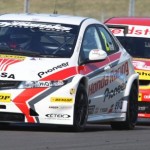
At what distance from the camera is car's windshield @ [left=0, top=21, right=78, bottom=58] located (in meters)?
13.2

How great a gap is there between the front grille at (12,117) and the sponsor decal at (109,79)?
120 centimetres

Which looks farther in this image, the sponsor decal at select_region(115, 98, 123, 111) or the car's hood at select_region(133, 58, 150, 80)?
the car's hood at select_region(133, 58, 150, 80)

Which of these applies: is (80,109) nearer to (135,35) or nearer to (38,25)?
(38,25)

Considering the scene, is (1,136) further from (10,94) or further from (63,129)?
(63,129)

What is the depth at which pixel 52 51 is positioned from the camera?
43.4ft

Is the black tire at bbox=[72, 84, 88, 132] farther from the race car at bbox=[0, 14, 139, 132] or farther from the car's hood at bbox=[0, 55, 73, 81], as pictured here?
the car's hood at bbox=[0, 55, 73, 81]

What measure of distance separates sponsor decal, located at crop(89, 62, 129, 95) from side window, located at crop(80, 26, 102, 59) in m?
0.41

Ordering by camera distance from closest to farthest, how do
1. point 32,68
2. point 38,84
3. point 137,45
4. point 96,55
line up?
point 38,84 → point 32,68 → point 96,55 → point 137,45

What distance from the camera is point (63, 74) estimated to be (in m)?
12.6

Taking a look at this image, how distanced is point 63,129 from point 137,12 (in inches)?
1457

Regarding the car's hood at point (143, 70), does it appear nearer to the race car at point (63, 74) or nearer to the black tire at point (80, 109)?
the race car at point (63, 74)

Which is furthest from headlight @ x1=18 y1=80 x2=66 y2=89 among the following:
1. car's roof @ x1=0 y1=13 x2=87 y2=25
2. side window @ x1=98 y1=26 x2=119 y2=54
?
side window @ x1=98 y1=26 x2=119 y2=54

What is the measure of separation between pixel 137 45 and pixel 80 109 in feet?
19.7

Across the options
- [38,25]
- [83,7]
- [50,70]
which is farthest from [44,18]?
[83,7]
